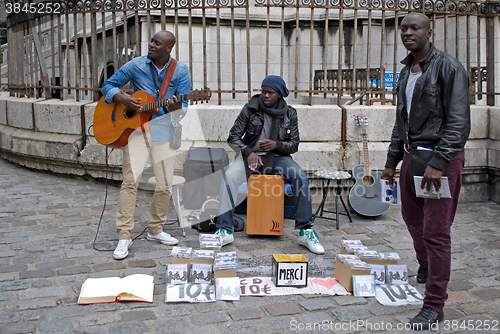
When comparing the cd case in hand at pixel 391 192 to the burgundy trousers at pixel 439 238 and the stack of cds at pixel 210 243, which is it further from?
the stack of cds at pixel 210 243

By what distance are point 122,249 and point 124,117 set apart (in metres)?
1.20

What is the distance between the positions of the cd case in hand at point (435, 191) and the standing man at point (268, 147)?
183cm

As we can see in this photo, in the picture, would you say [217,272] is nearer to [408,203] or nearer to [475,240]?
[408,203]

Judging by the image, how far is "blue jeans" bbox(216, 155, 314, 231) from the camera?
5.13m

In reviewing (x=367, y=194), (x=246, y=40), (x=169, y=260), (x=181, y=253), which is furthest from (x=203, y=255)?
(x=246, y=40)

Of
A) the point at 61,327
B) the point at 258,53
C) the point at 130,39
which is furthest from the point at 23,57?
the point at 61,327

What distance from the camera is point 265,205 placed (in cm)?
526

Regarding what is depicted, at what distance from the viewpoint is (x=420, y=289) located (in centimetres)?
393

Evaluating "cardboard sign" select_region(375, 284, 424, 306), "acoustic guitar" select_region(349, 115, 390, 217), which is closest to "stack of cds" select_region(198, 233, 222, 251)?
"cardboard sign" select_region(375, 284, 424, 306)

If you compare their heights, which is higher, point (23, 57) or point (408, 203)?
point (23, 57)

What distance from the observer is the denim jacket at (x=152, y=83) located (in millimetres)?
4691

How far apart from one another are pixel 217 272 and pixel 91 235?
1.91 metres

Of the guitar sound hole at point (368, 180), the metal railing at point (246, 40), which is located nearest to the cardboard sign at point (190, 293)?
the guitar sound hole at point (368, 180)

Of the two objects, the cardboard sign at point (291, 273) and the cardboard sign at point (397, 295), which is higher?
the cardboard sign at point (291, 273)
